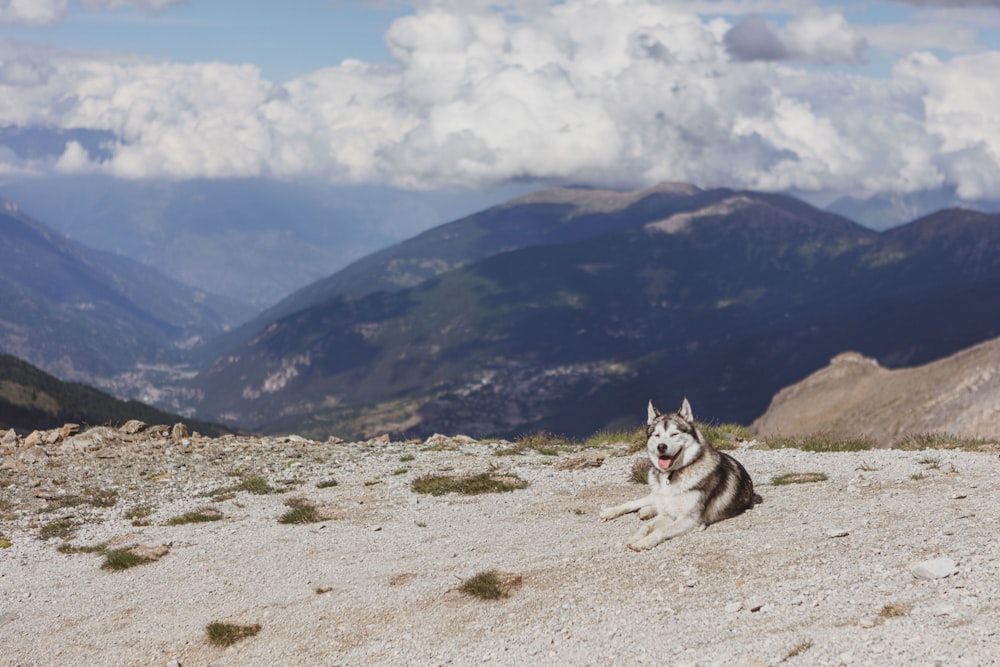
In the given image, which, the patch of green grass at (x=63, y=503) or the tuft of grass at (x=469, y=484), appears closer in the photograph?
the tuft of grass at (x=469, y=484)

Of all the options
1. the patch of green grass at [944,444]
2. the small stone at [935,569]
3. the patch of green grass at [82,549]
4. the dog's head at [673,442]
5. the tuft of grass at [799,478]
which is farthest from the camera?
the patch of green grass at [944,444]

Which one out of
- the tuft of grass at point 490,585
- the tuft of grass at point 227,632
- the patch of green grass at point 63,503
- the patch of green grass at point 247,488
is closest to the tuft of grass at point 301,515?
the patch of green grass at point 247,488

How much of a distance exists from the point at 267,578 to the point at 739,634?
1110 centimetres

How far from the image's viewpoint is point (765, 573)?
13.8m

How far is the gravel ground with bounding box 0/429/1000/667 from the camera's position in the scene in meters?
11.7

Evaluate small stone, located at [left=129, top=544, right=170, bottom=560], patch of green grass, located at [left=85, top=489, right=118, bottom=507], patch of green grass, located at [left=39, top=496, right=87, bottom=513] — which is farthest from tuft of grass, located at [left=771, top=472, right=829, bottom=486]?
patch of green grass, located at [left=39, top=496, right=87, bottom=513]

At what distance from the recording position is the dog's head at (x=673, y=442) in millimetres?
16156

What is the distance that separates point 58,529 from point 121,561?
15.7 ft

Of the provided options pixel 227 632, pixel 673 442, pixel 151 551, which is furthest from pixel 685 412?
pixel 151 551

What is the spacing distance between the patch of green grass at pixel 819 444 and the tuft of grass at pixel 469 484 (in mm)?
9797

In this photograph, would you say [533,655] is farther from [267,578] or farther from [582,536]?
[267,578]

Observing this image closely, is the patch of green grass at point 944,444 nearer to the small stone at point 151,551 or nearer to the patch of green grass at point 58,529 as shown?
the small stone at point 151,551

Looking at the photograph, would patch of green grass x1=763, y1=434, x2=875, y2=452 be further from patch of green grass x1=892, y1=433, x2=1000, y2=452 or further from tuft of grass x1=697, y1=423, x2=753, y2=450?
tuft of grass x1=697, y1=423, x2=753, y2=450

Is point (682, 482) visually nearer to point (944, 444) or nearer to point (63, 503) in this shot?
point (944, 444)
